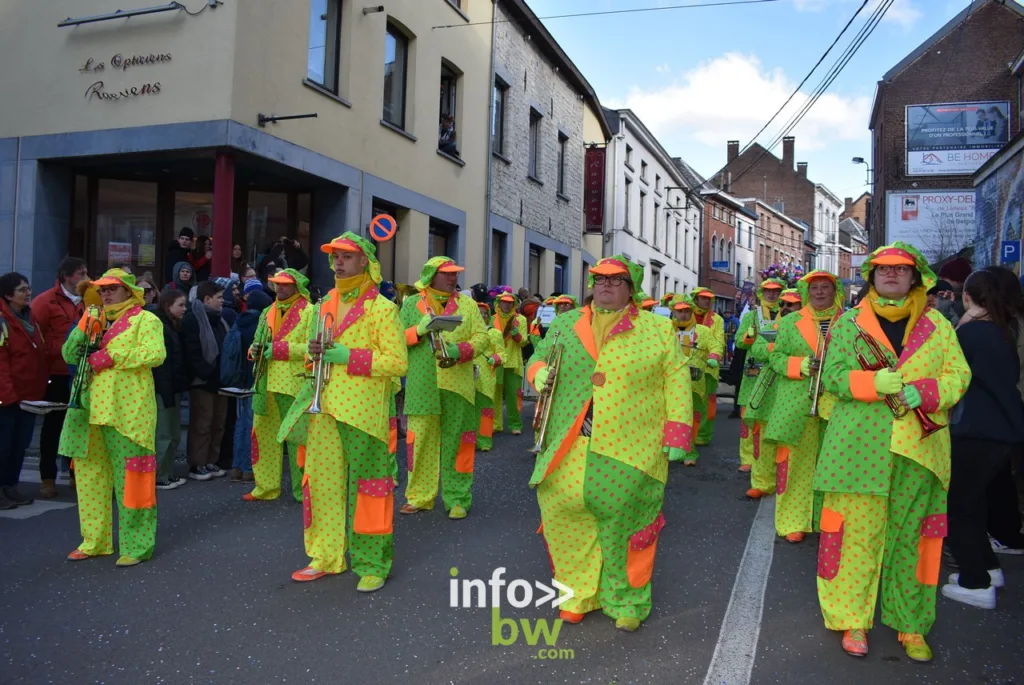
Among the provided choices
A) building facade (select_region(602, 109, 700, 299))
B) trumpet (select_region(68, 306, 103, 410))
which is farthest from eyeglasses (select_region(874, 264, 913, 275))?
building facade (select_region(602, 109, 700, 299))

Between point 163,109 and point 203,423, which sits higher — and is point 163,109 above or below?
above

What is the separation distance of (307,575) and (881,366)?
330 centimetres

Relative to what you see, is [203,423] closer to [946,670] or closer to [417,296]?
[417,296]

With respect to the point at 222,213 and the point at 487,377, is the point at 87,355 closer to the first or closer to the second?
the point at 487,377

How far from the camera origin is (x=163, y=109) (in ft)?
36.0

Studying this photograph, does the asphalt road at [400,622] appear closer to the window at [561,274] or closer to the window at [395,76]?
the window at [395,76]

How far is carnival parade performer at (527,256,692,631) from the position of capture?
4.02 m

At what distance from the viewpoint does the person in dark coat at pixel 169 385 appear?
723cm

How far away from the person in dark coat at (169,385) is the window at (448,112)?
958 cm

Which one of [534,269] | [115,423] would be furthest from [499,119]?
[115,423]

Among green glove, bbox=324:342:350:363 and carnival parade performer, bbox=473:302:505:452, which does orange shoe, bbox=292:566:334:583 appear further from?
carnival parade performer, bbox=473:302:505:452

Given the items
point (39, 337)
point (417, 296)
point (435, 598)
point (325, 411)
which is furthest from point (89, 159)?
point (435, 598)

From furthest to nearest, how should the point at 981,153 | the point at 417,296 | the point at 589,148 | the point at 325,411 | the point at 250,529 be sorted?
the point at 981,153
the point at 589,148
the point at 417,296
the point at 250,529
the point at 325,411

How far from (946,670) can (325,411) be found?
3.35 metres
